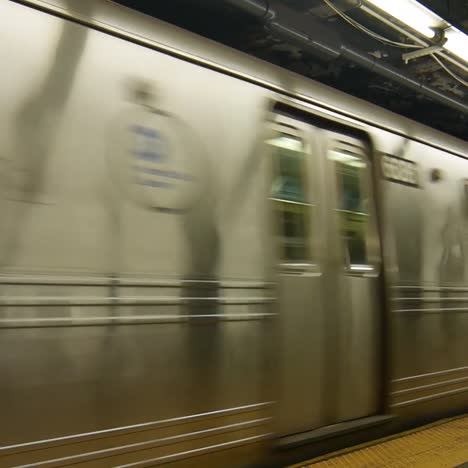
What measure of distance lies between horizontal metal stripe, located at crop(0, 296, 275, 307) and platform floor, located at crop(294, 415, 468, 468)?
1113 millimetres

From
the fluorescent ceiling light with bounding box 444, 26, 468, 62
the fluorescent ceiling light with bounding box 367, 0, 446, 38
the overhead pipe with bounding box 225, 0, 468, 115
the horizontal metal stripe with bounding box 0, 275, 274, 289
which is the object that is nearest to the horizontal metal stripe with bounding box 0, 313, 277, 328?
the horizontal metal stripe with bounding box 0, 275, 274, 289

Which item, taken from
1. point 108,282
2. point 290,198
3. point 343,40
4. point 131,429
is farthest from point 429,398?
point 108,282

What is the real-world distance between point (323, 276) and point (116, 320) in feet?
5.27

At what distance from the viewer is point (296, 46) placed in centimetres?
501

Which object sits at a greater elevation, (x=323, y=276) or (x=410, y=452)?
(x=323, y=276)

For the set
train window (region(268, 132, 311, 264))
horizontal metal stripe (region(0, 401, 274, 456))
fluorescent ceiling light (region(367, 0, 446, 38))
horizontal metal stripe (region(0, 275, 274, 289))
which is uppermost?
fluorescent ceiling light (region(367, 0, 446, 38))

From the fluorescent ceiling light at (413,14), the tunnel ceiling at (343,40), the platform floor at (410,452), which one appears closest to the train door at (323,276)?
the platform floor at (410,452)

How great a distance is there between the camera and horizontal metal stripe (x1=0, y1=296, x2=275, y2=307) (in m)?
2.41

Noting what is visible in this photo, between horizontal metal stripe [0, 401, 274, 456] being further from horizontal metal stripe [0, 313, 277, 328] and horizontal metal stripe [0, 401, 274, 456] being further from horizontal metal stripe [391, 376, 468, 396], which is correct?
horizontal metal stripe [391, 376, 468, 396]

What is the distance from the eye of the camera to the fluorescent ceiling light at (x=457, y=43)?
4809mm

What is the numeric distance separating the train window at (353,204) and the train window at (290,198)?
352mm

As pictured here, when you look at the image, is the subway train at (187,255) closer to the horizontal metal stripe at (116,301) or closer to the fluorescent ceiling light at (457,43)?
the horizontal metal stripe at (116,301)

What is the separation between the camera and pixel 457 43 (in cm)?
507

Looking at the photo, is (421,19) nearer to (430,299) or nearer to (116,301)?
(430,299)
